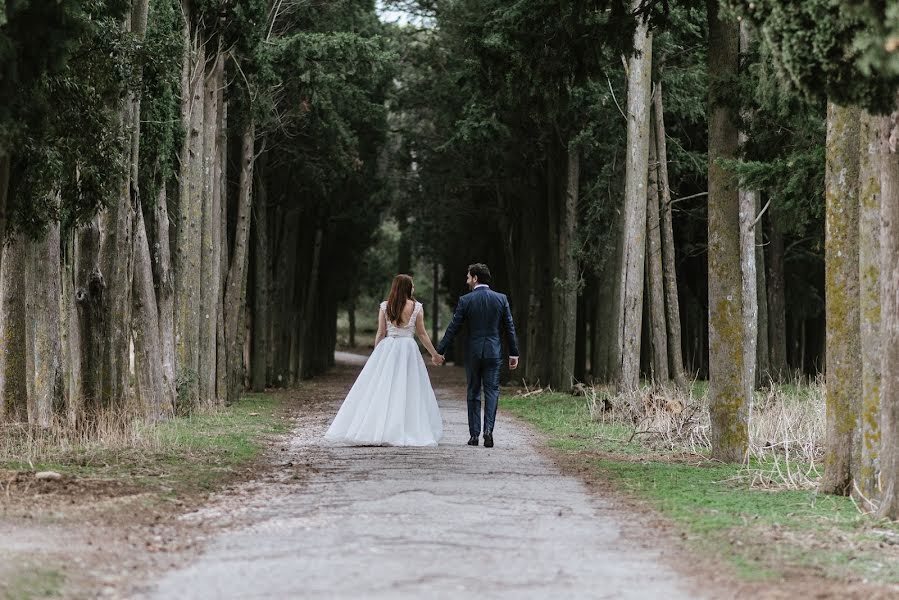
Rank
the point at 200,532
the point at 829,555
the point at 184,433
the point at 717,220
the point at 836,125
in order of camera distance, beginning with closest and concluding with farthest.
Answer: the point at 829,555
the point at 200,532
the point at 836,125
the point at 717,220
the point at 184,433

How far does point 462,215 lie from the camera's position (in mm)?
37250

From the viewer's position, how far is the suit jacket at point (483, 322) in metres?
14.5

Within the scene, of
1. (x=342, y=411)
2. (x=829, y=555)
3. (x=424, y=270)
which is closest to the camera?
(x=829, y=555)

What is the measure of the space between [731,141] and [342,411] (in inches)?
221

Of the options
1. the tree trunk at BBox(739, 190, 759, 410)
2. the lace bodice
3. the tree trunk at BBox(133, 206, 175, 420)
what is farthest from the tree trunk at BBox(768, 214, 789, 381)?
the lace bodice

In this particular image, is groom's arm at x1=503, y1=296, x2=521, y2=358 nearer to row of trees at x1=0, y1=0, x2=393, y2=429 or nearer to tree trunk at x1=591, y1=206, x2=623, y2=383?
row of trees at x1=0, y1=0, x2=393, y2=429

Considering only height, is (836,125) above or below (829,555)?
above

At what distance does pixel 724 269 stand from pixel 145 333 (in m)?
9.38

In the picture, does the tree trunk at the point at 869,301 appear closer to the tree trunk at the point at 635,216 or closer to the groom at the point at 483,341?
the groom at the point at 483,341

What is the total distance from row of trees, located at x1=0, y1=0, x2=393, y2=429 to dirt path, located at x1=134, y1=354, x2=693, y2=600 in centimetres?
411

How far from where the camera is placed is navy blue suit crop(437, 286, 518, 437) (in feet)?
47.3

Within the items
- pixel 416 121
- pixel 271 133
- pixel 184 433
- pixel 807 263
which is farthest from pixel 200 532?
pixel 807 263

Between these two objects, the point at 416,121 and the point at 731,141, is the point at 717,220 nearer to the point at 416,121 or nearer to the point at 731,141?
the point at 731,141

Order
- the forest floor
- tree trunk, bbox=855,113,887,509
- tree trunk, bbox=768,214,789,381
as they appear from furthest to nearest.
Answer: tree trunk, bbox=768,214,789,381
tree trunk, bbox=855,113,887,509
the forest floor
